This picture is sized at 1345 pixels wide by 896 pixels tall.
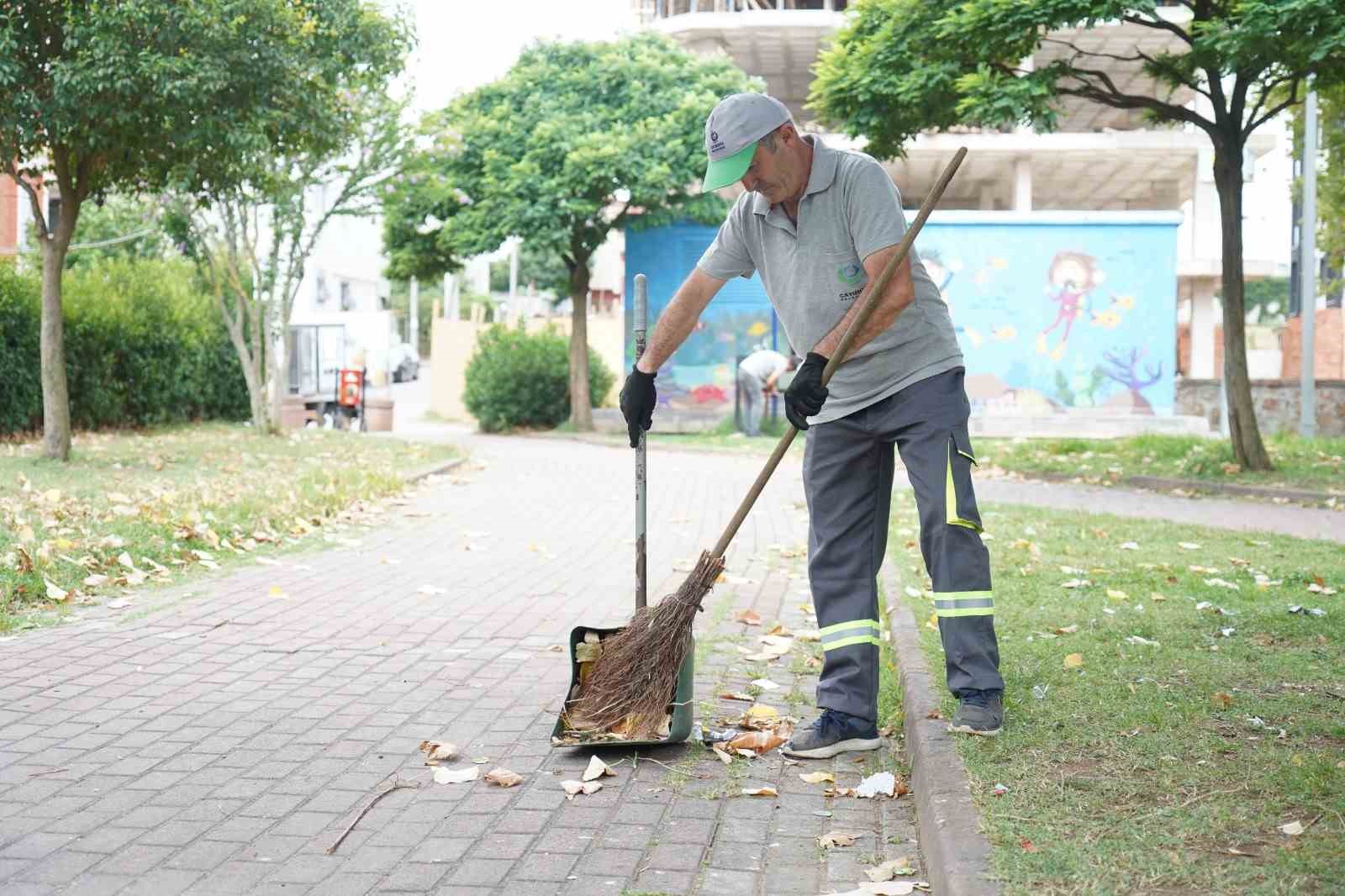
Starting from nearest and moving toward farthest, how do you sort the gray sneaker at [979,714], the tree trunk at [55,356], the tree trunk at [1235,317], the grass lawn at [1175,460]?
the gray sneaker at [979,714] < the tree trunk at [55,356] < the grass lawn at [1175,460] < the tree trunk at [1235,317]

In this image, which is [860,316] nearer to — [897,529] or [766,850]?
[766,850]

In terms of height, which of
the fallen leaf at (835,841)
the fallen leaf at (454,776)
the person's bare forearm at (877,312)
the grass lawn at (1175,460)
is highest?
the person's bare forearm at (877,312)

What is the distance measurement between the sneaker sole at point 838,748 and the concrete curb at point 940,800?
0.37 ft

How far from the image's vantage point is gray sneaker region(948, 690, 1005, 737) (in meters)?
4.00

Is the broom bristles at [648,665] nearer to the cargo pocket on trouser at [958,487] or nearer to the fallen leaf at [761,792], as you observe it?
the fallen leaf at [761,792]

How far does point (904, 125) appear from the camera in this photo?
15141mm

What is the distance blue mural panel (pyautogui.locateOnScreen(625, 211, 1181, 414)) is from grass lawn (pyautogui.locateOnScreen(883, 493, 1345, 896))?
19309mm

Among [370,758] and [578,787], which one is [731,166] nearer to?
[578,787]

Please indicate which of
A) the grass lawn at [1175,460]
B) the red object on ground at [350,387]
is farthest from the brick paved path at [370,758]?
the red object on ground at [350,387]

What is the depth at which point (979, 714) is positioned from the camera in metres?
4.03

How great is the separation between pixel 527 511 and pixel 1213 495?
20.9ft

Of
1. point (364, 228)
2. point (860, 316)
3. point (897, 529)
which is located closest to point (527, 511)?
point (897, 529)

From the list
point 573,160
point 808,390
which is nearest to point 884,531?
point 808,390

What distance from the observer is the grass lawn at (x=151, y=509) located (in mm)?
7160
